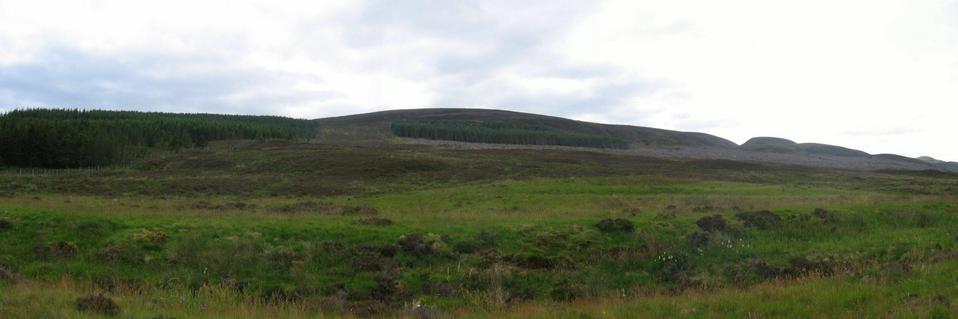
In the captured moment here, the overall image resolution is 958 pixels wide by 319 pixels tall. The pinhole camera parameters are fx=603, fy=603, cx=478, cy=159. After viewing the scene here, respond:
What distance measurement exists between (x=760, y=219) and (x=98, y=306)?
19141mm

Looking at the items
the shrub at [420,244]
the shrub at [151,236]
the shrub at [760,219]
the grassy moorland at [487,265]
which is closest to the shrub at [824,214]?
the grassy moorland at [487,265]

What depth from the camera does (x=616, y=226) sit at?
64.7 ft

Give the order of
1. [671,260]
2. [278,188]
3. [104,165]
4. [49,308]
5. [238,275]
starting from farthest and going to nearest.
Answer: [104,165]
[278,188]
[671,260]
[238,275]
[49,308]

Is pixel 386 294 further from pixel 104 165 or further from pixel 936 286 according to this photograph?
pixel 104 165

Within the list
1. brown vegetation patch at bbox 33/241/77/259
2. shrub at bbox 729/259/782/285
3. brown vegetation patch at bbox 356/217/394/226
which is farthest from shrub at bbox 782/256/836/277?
brown vegetation patch at bbox 33/241/77/259

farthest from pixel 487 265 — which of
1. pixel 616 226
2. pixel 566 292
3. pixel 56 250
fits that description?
pixel 56 250

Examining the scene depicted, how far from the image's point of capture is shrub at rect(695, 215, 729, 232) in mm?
19391

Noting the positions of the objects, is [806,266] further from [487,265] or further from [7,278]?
[7,278]

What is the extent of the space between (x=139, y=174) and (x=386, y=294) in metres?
61.5

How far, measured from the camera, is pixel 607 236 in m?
19.1

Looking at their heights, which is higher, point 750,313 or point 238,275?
point 750,313

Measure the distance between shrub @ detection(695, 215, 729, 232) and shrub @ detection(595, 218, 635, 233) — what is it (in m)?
2.25

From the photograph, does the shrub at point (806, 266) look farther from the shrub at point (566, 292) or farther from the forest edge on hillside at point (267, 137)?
the forest edge on hillside at point (267, 137)

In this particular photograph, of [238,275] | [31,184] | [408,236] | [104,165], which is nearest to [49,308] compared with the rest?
[238,275]
